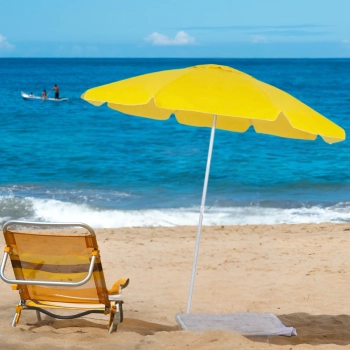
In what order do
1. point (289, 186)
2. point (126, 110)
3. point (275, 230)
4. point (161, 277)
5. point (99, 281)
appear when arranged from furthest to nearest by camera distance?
point (289, 186), point (275, 230), point (161, 277), point (126, 110), point (99, 281)

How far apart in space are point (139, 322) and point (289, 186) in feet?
36.4

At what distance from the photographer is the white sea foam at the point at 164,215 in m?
11.5

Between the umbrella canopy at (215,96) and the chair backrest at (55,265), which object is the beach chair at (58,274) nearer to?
the chair backrest at (55,265)

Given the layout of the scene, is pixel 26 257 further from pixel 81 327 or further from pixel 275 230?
pixel 275 230

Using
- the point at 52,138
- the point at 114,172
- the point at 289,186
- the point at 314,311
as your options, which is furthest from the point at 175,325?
the point at 52,138

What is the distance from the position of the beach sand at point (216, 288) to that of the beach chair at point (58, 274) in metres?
0.19

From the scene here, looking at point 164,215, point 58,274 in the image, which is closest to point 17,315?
point 58,274

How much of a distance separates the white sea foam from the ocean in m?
0.02

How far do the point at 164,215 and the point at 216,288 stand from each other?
17.7ft

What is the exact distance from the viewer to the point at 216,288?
21.8ft

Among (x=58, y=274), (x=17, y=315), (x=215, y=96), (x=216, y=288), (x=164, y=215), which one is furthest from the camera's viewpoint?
(x=164, y=215)

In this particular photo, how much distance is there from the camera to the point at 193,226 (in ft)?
35.1

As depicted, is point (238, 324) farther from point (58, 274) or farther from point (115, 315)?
point (58, 274)

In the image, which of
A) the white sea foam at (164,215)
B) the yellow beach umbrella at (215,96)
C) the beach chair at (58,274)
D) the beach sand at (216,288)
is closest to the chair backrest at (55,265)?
the beach chair at (58,274)
